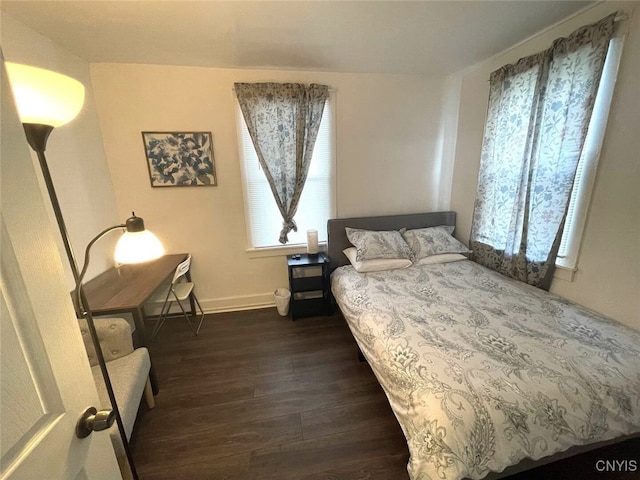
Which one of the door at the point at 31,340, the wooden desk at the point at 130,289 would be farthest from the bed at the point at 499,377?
the wooden desk at the point at 130,289

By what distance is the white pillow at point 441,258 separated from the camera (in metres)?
2.62

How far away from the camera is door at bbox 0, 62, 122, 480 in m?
0.47

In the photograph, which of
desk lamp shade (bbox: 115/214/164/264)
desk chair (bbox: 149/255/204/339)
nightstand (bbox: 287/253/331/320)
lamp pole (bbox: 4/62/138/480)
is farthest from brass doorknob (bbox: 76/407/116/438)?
nightstand (bbox: 287/253/331/320)

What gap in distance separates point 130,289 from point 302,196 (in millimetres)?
1772

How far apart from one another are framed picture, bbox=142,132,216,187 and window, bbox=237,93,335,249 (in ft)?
1.14

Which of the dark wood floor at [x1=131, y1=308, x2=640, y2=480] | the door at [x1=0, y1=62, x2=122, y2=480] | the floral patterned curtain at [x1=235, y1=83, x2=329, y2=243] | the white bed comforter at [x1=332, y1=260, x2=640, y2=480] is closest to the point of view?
the door at [x1=0, y1=62, x2=122, y2=480]

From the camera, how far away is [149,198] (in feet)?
8.53

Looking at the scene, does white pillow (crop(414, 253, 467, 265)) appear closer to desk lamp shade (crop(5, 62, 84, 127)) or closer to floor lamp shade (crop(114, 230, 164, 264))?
floor lamp shade (crop(114, 230, 164, 264))

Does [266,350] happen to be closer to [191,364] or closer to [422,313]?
[191,364]

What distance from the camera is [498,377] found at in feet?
3.86

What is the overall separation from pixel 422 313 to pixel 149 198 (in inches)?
106

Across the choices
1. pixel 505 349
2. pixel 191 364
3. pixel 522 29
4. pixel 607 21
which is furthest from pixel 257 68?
pixel 505 349

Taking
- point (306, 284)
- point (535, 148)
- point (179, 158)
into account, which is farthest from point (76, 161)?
point (535, 148)

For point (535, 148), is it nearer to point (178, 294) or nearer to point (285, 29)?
point (285, 29)
